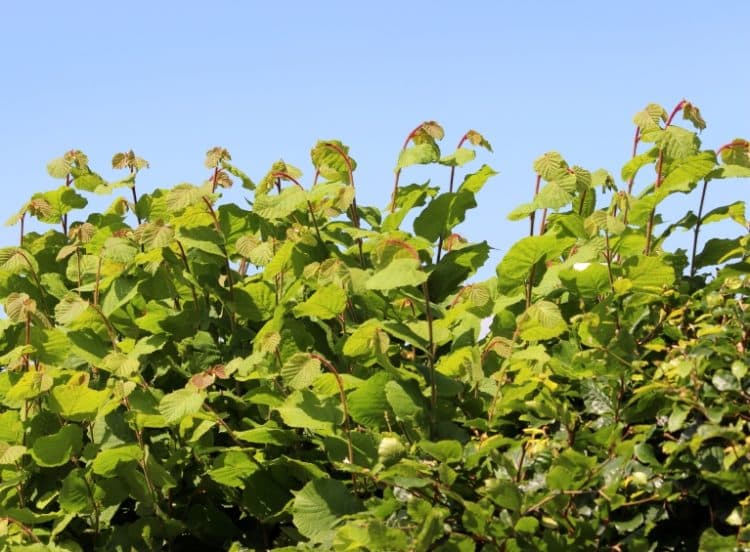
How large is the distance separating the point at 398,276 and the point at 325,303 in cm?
40

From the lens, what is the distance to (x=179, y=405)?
139 inches

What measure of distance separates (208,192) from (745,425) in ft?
6.99

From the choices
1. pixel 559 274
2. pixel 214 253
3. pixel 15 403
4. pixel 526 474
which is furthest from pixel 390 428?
pixel 15 403

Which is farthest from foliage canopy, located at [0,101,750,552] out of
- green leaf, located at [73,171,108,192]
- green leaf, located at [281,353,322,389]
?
green leaf, located at [73,171,108,192]

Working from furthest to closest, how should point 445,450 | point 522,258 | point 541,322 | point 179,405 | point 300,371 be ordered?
point 522,258
point 179,405
point 300,371
point 541,322
point 445,450

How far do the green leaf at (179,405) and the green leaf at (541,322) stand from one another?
1.12 meters

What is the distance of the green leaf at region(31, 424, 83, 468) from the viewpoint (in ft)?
12.8

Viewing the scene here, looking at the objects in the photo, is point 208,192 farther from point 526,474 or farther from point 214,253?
point 526,474

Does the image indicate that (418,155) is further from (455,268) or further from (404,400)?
(404,400)

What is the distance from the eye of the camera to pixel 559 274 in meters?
3.66

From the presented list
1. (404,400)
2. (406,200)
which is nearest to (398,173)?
(406,200)

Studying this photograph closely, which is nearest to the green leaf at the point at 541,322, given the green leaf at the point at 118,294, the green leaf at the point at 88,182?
the green leaf at the point at 118,294

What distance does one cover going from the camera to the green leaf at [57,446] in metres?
3.91

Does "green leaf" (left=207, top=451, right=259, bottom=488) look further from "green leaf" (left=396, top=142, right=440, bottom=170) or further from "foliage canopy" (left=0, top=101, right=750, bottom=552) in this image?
"green leaf" (left=396, top=142, right=440, bottom=170)
